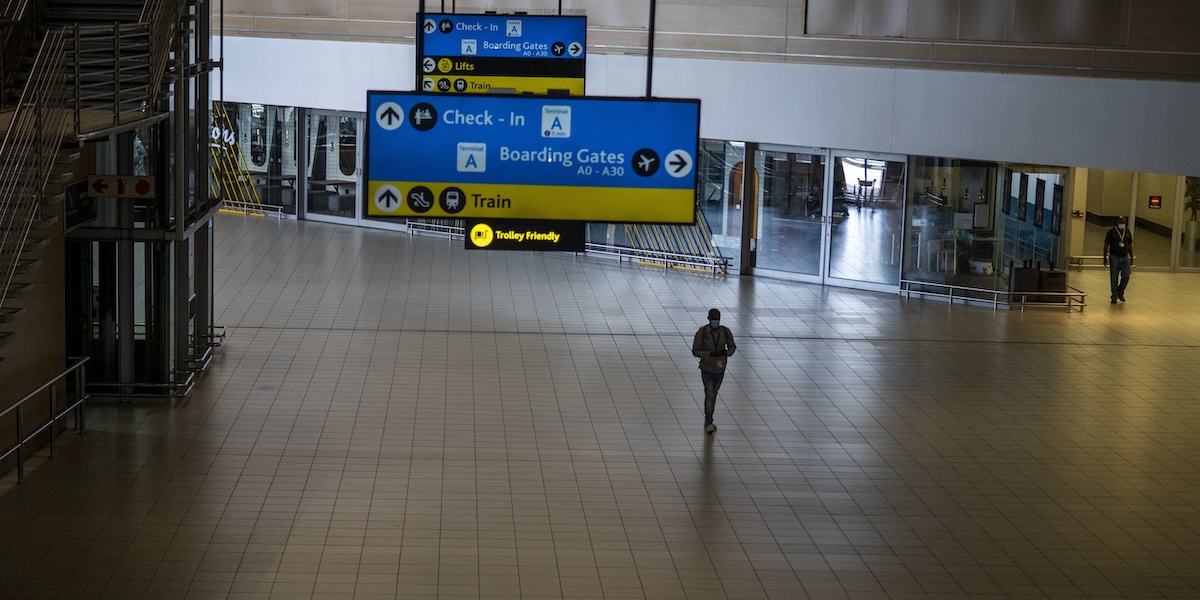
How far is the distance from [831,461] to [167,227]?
653 centimetres

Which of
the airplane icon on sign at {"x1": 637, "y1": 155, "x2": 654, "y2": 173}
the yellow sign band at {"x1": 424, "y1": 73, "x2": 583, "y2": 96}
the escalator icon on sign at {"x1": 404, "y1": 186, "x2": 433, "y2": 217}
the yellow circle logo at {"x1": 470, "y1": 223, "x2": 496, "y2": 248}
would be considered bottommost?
the yellow circle logo at {"x1": 470, "y1": 223, "x2": 496, "y2": 248}

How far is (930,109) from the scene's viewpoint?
766 inches

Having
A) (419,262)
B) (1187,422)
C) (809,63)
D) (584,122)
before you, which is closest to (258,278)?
(419,262)

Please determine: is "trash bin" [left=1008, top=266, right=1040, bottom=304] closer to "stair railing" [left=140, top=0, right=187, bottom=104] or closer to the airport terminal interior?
the airport terminal interior

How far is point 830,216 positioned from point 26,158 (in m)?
14.6

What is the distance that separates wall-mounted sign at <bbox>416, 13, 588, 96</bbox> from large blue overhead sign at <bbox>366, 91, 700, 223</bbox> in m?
5.62

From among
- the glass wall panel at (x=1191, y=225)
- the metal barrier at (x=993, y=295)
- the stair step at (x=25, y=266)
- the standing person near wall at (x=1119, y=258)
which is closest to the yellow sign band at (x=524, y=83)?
the metal barrier at (x=993, y=295)

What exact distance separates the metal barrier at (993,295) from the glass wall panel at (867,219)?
410 mm

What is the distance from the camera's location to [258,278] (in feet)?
65.2

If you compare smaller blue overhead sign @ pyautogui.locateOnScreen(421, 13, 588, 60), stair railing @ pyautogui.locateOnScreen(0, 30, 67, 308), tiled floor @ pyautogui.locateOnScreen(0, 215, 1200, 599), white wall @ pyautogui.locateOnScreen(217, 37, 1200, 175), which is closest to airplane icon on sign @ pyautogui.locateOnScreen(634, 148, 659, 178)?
tiled floor @ pyautogui.locateOnScreen(0, 215, 1200, 599)

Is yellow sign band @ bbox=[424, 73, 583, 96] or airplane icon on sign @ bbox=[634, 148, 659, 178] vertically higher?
yellow sign band @ bbox=[424, 73, 583, 96]

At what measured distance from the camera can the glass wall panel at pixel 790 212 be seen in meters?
21.6

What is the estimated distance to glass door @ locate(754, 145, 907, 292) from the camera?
68.6 ft

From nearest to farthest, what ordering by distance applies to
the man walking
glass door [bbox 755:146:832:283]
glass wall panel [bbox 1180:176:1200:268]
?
the man walking < glass door [bbox 755:146:832:283] < glass wall panel [bbox 1180:176:1200:268]
